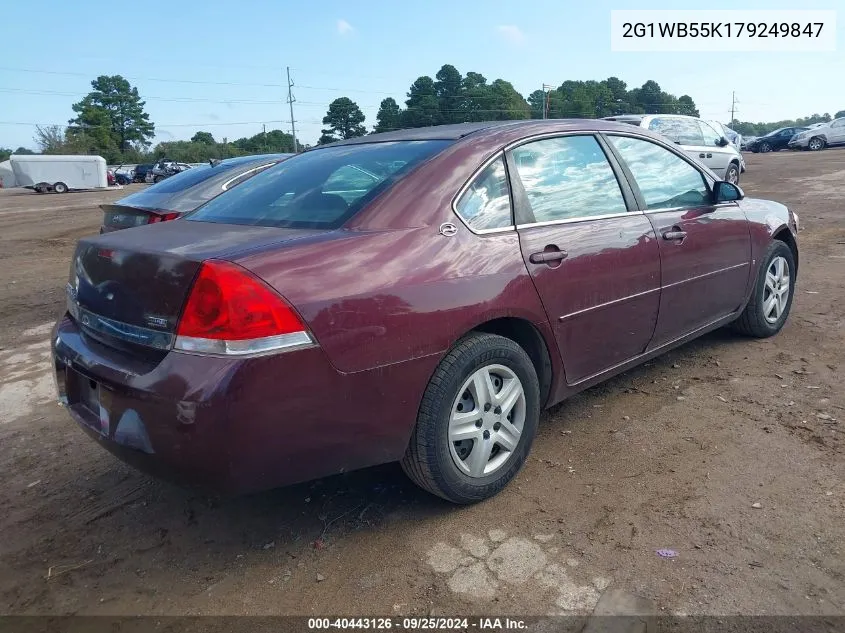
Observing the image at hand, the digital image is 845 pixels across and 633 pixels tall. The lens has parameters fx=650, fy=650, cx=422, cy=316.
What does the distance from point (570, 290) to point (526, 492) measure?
94 cm

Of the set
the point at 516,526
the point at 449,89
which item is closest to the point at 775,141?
the point at 516,526

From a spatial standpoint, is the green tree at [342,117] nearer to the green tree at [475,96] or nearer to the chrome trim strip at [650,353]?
the green tree at [475,96]

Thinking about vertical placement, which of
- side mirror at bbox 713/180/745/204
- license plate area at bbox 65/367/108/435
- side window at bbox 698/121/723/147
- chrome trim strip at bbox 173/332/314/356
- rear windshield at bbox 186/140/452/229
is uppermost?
side window at bbox 698/121/723/147

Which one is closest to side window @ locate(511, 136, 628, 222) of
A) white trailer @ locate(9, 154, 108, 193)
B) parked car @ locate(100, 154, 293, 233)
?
parked car @ locate(100, 154, 293, 233)

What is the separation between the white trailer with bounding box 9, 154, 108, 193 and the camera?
1420 inches

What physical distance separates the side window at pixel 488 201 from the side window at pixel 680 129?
1031 centimetres

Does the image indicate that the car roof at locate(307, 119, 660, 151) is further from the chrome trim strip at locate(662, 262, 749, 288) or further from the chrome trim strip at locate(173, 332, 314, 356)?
the chrome trim strip at locate(173, 332, 314, 356)

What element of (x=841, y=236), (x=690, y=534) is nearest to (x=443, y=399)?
(x=690, y=534)

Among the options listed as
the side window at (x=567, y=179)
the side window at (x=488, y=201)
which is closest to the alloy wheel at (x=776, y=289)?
the side window at (x=567, y=179)

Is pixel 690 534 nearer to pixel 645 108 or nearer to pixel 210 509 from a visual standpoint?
pixel 210 509

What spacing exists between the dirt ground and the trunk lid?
90 centimetres

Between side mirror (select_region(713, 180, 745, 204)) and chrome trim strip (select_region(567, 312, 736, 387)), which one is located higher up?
side mirror (select_region(713, 180, 745, 204))

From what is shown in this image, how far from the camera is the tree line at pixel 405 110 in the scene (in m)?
74.2

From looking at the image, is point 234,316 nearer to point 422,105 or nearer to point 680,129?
point 680,129
